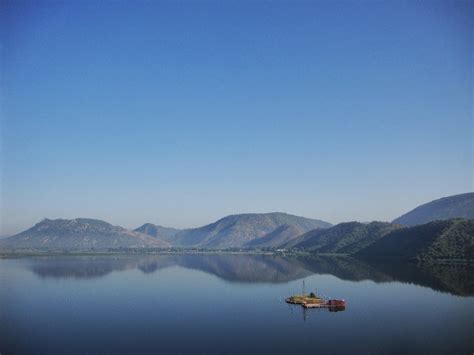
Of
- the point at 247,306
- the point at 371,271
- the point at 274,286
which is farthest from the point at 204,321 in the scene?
the point at 371,271

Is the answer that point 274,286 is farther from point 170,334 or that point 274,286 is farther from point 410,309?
point 170,334

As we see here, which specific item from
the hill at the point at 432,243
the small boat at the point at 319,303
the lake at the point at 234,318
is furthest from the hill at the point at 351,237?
the small boat at the point at 319,303

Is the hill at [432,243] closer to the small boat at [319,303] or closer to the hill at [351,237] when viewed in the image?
the hill at [351,237]

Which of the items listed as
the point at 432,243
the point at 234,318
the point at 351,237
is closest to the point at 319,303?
the point at 234,318

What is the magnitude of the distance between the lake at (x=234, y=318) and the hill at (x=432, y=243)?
31.0 metres

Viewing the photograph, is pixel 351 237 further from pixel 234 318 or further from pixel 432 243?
pixel 234 318

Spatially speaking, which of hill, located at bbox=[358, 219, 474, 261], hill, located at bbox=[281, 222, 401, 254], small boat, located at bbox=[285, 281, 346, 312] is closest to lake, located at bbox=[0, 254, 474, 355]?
small boat, located at bbox=[285, 281, 346, 312]

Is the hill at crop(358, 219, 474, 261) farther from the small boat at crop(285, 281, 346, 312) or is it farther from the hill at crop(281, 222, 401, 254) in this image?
the small boat at crop(285, 281, 346, 312)

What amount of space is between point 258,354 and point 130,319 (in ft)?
54.6

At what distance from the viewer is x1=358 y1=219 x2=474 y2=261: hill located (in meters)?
102

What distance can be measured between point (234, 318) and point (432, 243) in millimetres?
83377

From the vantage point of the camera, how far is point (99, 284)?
71.4m

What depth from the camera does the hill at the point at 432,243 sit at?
102188 mm

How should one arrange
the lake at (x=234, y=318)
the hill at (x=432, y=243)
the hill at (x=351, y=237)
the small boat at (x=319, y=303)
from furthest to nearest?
1. the hill at (x=351, y=237)
2. the hill at (x=432, y=243)
3. the small boat at (x=319, y=303)
4. the lake at (x=234, y=318)
